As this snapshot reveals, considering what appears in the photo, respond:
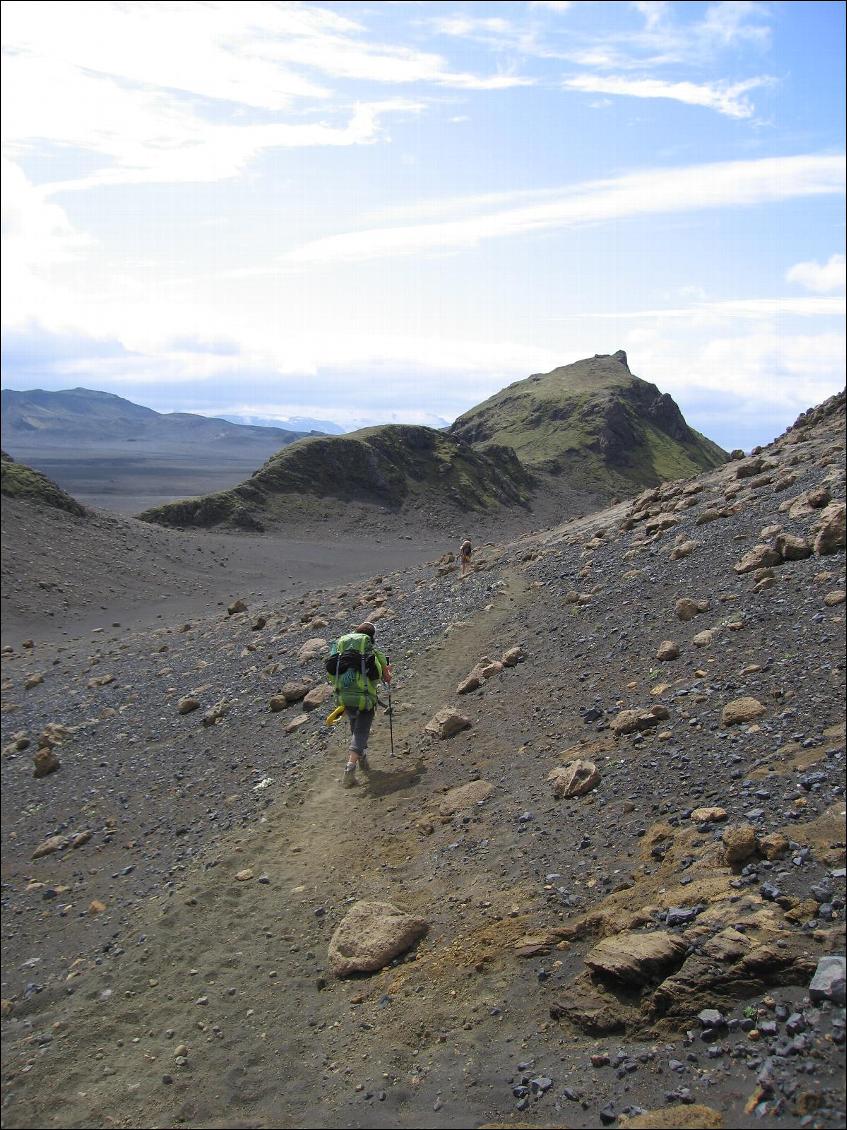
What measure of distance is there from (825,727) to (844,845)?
2612 millimetres

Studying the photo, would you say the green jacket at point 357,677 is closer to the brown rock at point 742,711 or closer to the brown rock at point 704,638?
the brown rock at point 704,638

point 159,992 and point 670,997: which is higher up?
point 670,997

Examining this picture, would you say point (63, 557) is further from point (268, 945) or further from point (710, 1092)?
point (710, 1092)

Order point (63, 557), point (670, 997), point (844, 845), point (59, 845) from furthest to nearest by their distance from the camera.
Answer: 1. point (63, 557)
2. point (59, 845)
3. point (844, 845)
4. point (670, 997)

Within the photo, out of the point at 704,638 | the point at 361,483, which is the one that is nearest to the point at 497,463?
the point at 361,483

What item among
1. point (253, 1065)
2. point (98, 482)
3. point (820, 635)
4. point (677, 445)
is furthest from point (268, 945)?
point (98, 482)

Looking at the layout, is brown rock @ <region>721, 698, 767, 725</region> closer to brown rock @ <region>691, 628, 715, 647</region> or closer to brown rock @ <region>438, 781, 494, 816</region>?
brown rock @ <region>691, 628, 715, 647</region>

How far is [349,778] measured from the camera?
13797mm

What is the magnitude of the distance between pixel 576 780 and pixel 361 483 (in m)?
70.1

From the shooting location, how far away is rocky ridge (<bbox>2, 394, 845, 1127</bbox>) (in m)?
6.79

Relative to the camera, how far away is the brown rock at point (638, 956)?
282 inches

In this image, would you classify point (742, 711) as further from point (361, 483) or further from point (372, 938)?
point (361, 483)

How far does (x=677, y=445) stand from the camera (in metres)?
130

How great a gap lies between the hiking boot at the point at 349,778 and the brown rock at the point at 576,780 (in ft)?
12.6
